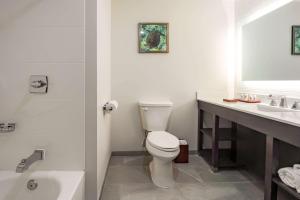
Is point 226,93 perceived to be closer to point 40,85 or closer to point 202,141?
point 202,141

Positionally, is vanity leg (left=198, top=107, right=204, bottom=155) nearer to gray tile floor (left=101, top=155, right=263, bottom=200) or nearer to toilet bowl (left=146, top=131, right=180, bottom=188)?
gray tile floor (left=101, top=155, right=263, bottom=200)

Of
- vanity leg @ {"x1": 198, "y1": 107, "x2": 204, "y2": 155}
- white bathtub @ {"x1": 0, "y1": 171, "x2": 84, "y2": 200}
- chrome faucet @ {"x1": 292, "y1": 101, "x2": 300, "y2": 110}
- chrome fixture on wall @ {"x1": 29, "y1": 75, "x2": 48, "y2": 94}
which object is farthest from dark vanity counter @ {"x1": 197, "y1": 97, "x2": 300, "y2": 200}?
chrome fixture on wall @ {"x1": 29, "y1": 75, "x2": 48, "y2": 94}

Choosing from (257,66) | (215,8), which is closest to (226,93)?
(257,66)

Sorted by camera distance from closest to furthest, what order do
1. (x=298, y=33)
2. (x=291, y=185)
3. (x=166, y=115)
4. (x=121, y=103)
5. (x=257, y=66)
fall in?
(x=291, y=185), (x=298, y=33), (x=257, y=66), (x=166, y=115), (x=121, y=103)

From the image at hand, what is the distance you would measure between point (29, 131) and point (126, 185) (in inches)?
41.1

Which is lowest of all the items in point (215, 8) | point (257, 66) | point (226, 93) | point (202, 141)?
point (202, 141)

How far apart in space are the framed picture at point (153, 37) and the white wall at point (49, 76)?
141cm

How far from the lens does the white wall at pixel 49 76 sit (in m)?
1.57

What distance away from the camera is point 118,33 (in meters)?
2.90

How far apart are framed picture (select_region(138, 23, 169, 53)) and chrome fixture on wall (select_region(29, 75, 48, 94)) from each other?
1.56m

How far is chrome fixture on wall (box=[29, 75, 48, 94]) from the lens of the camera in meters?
1.58

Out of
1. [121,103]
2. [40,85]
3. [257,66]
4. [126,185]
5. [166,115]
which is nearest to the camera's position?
[40,85]

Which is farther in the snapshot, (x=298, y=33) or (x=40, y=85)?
(x=298, y=33)

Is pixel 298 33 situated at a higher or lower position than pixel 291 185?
higher
